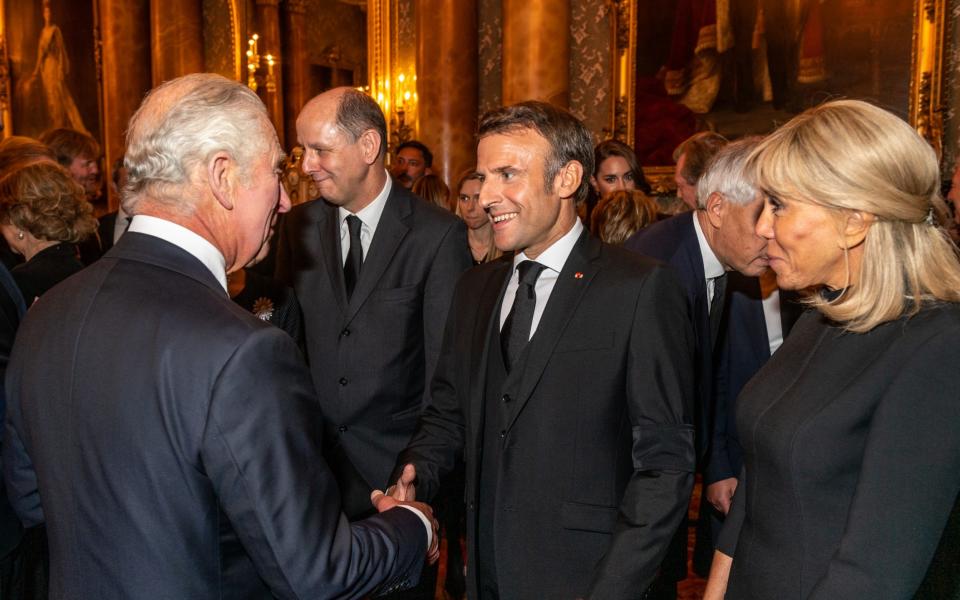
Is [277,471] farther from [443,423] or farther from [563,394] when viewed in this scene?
[443,423]

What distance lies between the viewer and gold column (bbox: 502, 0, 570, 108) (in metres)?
8.58

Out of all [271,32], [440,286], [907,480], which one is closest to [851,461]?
[907,480]

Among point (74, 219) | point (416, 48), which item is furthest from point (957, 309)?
point (416, 48)

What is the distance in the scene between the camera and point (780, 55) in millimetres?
8281

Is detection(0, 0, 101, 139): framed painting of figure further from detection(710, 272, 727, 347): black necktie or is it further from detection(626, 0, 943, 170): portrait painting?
detection(710, 272, 727, 347): black necktie

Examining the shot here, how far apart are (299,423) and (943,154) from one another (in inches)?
297

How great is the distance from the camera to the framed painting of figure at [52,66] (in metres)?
12.5

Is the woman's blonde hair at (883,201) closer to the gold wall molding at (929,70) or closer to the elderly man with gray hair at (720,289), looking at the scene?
the elderly man with gray hair at (720,289)

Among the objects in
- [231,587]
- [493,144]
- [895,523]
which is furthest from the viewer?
[493,144]

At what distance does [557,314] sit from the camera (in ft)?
7.22

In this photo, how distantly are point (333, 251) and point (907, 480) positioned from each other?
234cm

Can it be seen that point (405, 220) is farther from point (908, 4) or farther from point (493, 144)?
point (908, 4)

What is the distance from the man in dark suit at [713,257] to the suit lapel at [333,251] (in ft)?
3.90

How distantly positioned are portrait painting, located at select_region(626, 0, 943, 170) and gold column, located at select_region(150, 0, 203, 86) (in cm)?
658
